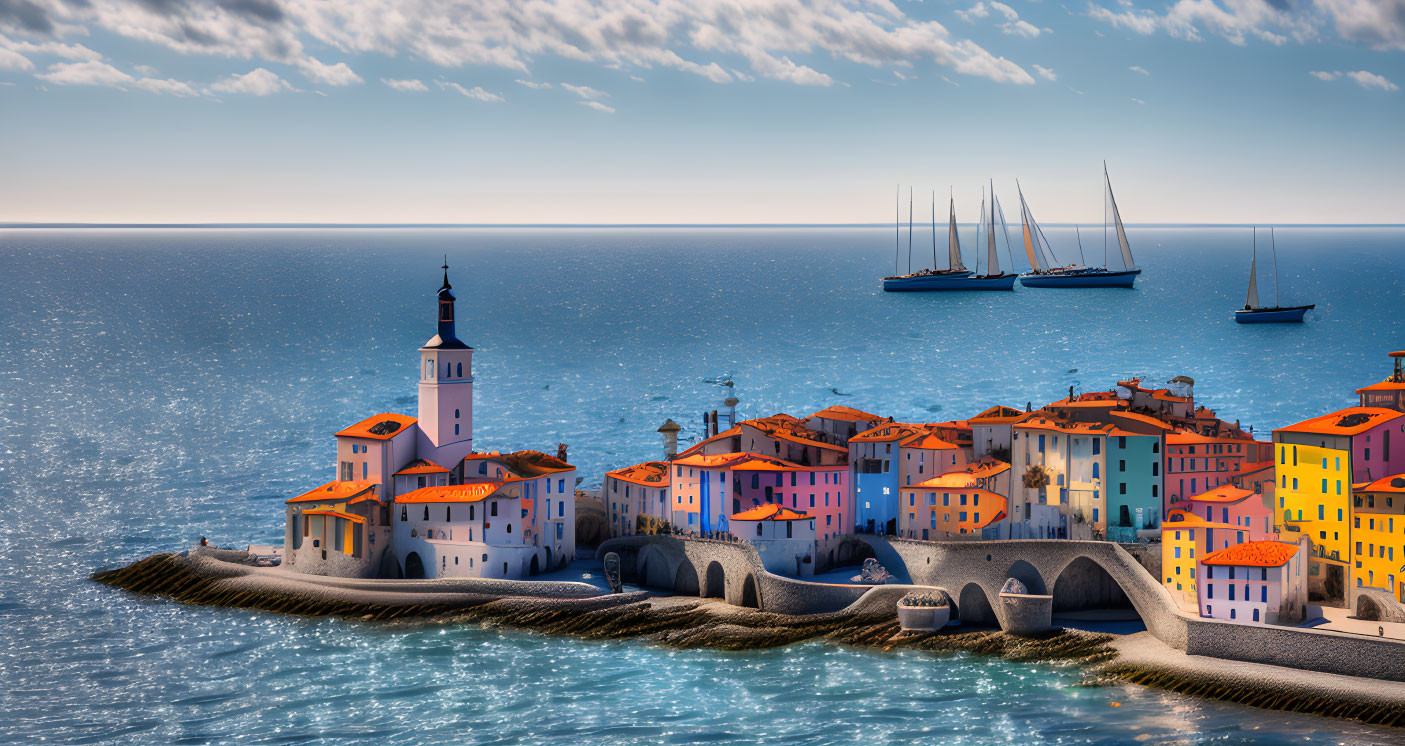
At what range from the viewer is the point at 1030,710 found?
61.2 metres

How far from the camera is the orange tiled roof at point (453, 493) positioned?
76.9 meters

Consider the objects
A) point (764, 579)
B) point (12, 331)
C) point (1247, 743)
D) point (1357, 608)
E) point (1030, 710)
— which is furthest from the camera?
point (12, 331)

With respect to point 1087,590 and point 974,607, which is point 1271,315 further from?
point 974,607

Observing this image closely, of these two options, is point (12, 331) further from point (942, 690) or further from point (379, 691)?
point (942, 690)

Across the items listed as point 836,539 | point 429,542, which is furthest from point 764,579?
point 429,542

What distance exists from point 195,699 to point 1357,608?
49.7m

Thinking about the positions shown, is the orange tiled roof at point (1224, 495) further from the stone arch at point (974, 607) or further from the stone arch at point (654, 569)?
the stone arch at point (654, 569)

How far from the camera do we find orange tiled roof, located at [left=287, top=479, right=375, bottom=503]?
7831 cm

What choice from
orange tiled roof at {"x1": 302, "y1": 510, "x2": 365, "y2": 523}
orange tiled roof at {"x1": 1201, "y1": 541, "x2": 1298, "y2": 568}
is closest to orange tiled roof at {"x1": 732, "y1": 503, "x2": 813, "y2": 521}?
orange tiled roof at {"x1": 302, "y1": 510, "x2": 365, "y2": 523}

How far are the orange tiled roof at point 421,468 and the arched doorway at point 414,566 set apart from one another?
4.47 metres

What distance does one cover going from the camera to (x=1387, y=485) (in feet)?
224

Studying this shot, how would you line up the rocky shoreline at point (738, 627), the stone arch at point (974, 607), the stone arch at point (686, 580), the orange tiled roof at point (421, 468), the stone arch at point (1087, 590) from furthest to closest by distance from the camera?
1. the orange tiled roof at point (421, 468)
2. the stone arch at point (686, 580)
3. the stone arch at point (1087, 590)
4. the stone arch at point (974, 607)
5. the rocky shoreline at point (738, 627)

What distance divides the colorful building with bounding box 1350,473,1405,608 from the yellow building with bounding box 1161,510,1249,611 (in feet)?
16.3

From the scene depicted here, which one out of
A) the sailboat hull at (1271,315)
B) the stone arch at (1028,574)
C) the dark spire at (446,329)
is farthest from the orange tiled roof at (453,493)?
the sailboat hull at (1271,315)
